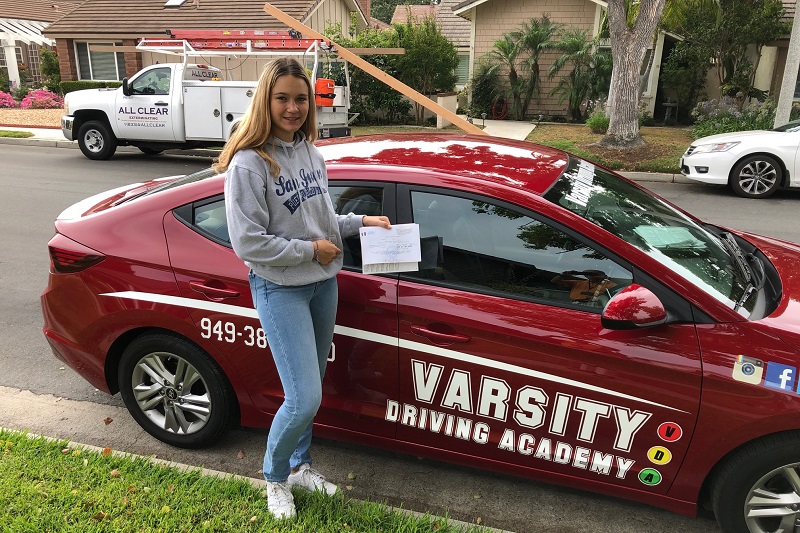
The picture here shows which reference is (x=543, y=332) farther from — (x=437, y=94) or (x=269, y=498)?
(x=437, y=94)

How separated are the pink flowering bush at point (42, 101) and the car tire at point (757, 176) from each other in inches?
847

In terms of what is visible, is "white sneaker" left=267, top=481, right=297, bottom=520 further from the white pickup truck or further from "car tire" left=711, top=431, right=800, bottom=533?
the white pickup truck

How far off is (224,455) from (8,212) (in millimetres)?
6821

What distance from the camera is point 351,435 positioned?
3006mm

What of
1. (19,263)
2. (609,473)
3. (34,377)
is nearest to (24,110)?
A: (19,263)

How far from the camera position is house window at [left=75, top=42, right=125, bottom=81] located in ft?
Result: 76.0

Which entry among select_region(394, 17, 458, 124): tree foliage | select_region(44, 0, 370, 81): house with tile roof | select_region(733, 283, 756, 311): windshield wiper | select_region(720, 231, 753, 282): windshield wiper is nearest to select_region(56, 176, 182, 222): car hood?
select_region(733, 283, 756, 311): windshield wiper

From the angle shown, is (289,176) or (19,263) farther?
(19,263)

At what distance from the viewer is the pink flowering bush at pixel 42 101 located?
21828 millimetres

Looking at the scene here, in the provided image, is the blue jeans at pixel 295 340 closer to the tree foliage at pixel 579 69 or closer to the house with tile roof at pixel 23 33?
the tree foliage at pixel 579 69

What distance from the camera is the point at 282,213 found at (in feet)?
7.91

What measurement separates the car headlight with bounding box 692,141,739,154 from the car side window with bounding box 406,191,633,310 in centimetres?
833

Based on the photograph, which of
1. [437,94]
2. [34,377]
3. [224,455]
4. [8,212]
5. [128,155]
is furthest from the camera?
[437,94]

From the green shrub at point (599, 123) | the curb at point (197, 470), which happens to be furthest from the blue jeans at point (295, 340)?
the green shrub at point (599, 123)
